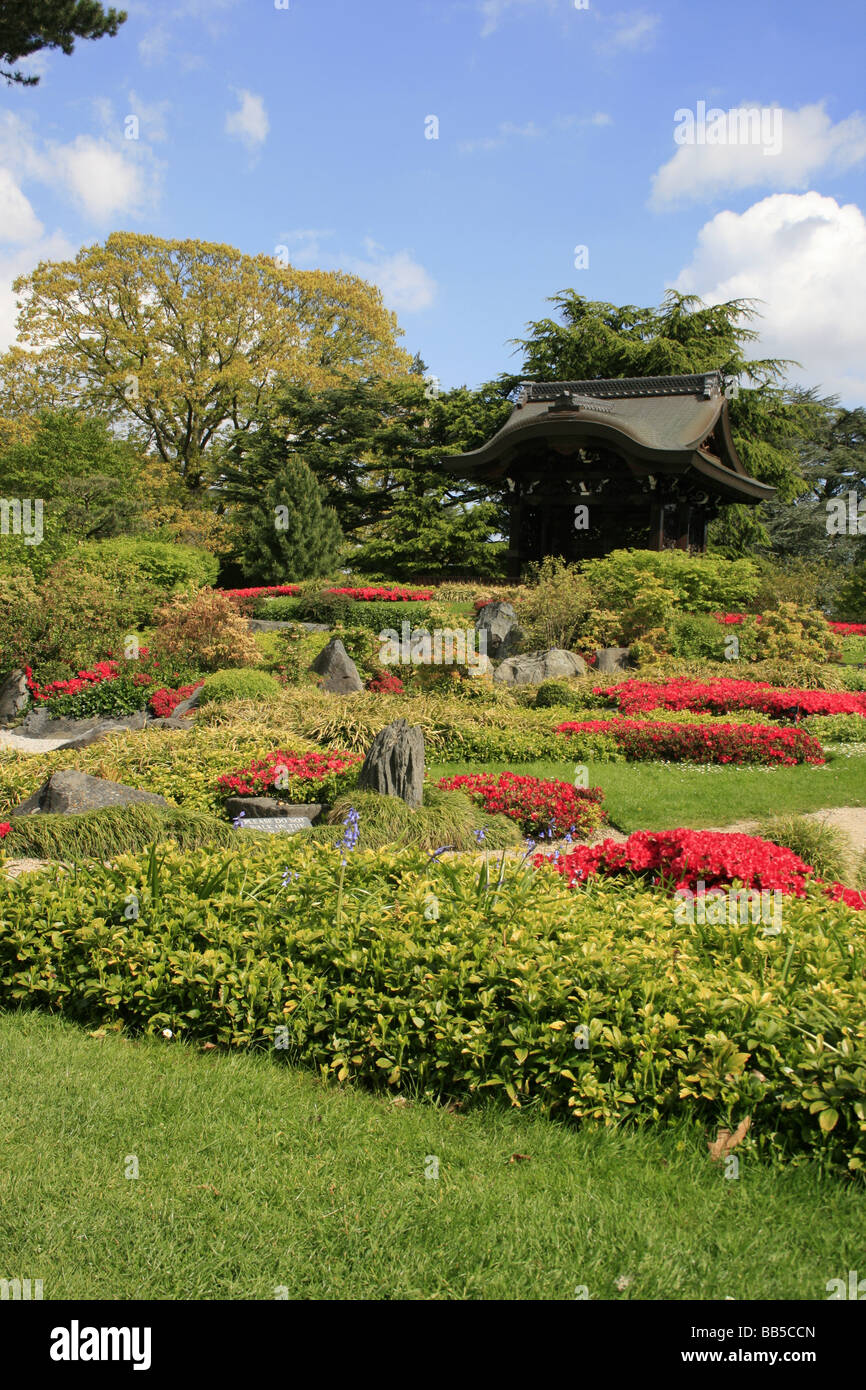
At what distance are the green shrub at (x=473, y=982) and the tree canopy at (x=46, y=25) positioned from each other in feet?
37.5

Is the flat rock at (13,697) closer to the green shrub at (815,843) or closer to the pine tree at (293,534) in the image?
the pine tree at (293,534)

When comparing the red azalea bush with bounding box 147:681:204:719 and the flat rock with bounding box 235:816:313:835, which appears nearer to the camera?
the flat rock with bounding box 235:816:313:835

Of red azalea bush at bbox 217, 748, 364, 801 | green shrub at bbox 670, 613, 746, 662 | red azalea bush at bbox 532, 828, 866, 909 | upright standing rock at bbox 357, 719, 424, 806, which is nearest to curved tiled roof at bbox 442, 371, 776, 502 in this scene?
green shrub at bbox 670, 613, 746, 662

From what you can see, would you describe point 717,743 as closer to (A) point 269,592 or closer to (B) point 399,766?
(B) point 399,766

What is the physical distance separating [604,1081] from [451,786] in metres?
4.97

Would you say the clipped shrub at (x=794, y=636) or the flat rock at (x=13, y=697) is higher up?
the clipped shrub at (x=794, y=636)

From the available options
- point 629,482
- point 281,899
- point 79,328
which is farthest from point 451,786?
point 79,328

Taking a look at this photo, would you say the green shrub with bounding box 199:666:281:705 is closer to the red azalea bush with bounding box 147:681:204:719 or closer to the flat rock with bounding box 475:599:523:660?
the red azalea bush with bounding box 147:681:204:719

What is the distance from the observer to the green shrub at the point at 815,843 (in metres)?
6.02

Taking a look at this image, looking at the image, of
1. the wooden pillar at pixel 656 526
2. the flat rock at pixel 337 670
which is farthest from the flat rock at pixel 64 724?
the wooden pillar at pixel 656 526

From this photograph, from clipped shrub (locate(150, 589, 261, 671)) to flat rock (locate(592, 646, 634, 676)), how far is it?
5.86 m

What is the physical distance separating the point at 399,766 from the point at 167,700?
23.0 ft

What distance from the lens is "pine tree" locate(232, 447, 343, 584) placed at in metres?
25.2
